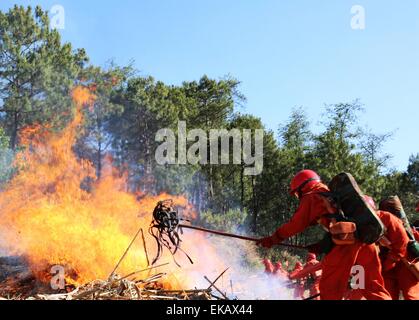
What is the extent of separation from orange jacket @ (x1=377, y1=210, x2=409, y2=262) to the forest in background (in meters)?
18.3

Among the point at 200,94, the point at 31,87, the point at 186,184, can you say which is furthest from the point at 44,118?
the point at 200,94

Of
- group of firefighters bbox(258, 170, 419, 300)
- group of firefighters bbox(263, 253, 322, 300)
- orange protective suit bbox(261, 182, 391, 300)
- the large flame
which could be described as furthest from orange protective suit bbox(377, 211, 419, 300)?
the large flame

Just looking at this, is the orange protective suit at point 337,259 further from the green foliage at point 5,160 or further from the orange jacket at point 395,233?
the green foliage at point 5,160

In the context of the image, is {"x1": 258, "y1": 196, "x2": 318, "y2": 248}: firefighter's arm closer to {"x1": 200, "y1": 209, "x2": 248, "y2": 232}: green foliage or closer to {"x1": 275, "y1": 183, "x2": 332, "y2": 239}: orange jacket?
{"x1": 275, "y1": 183, "x2": 332, "y2": 239}: orange jacket

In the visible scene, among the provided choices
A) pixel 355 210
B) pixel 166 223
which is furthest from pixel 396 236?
pixel 166 223

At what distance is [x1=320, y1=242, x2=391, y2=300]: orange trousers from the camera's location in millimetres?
5535

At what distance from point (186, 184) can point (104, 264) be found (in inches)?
730

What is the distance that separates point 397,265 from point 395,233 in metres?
0.89

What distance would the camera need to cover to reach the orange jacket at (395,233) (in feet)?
20.6

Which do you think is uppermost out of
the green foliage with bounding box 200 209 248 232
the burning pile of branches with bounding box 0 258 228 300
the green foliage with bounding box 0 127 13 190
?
the green foliage with bounding box 0 127 13 190

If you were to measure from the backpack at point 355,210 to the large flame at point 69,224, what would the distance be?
20.2 ft

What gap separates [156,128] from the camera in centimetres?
→ 3078

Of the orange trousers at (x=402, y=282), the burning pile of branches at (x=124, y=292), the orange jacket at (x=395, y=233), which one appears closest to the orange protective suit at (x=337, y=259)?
the orange jacket at (x=395, y=233)

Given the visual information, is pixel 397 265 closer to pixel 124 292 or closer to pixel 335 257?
pixel 335 257
